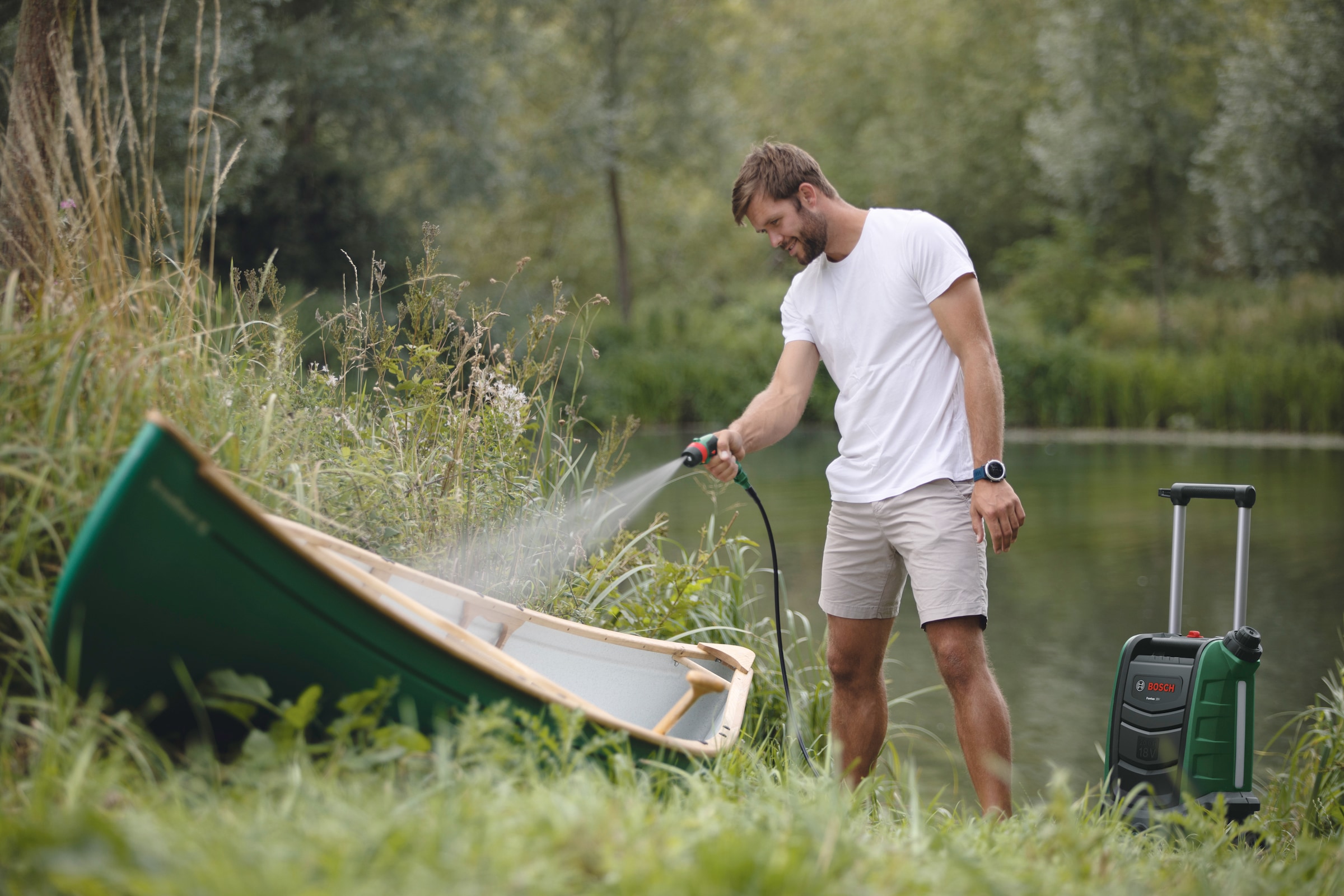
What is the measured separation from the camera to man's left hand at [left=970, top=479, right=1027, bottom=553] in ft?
9.51

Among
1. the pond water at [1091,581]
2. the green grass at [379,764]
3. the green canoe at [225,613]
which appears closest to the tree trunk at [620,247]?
the pond water at [1091,581]

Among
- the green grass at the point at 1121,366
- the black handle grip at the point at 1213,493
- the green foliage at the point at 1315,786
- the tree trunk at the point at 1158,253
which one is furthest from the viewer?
the tree trunk at the point at 1158,253

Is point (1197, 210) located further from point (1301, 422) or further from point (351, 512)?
point (351, 512)

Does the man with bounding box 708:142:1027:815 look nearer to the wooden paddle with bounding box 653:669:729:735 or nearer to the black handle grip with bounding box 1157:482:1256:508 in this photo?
the black handle grip with bounding box 1157:482:1256:508

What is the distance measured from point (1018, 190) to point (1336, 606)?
25.8m

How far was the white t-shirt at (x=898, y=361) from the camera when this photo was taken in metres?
3.05

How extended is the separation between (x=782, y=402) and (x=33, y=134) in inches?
87.6

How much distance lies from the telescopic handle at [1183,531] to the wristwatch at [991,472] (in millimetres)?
573

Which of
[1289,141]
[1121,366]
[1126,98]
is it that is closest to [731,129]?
[1126,98]

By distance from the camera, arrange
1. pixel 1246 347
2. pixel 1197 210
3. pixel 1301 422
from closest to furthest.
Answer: pixel 1301 422, pixel 1246 347, pixel 1197 210

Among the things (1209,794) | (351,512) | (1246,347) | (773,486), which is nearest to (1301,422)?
(1246,347)

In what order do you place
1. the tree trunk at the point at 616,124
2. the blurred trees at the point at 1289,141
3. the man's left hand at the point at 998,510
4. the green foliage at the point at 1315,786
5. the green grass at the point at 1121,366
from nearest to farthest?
the man's left hand at the point at 998,510
the green foliage at the point at 1315,786
the green grass at the point at 1121,366
the blurred trees at the point at 1289,141
the tree trunk at the point at 616,124

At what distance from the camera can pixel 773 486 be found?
12109mm

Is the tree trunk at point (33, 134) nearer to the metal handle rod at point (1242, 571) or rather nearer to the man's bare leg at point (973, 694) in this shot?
the man's bare leg at point (973, 694)
